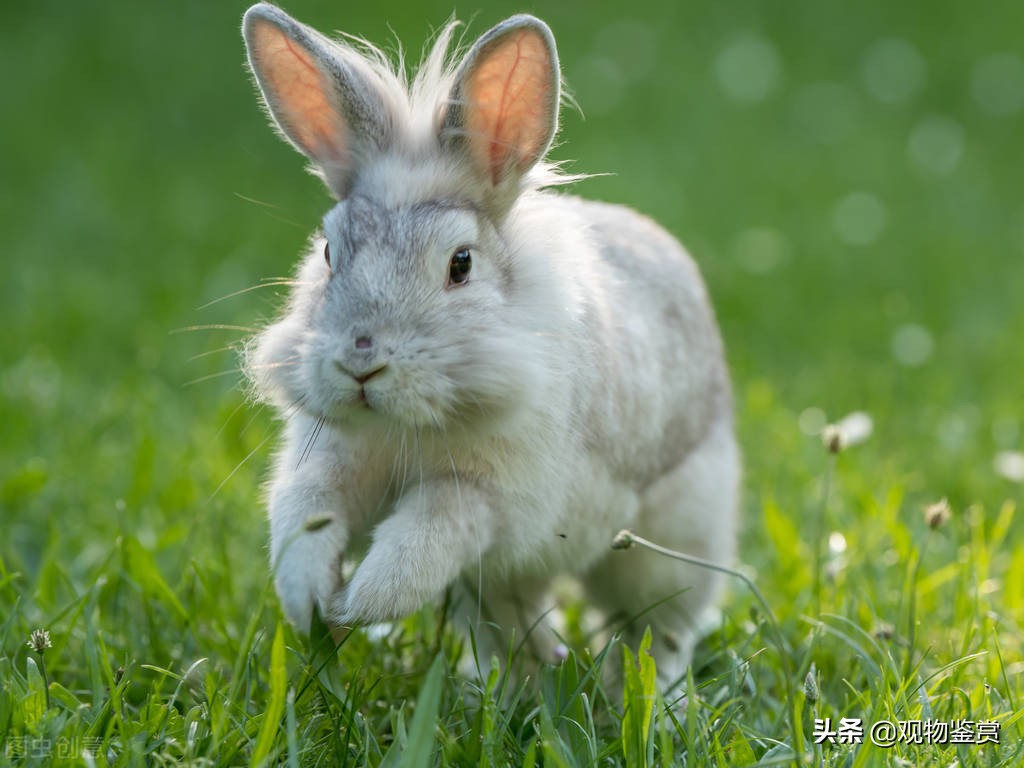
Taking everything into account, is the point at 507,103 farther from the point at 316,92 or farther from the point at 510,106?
the point at 316,92

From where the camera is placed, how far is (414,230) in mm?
2873

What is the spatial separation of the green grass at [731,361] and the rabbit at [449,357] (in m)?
0.26

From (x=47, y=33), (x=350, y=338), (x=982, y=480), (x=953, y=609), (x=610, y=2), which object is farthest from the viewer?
(x=610, y=2)

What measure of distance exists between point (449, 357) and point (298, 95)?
93cm

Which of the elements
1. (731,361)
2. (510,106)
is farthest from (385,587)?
(731,361)

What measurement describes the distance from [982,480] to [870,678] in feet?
6.85

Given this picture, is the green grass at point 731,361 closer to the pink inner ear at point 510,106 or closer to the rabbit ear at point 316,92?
the pink inner ear at point 510,106

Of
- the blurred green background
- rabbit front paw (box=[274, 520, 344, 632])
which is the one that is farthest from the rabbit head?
the blurred green background

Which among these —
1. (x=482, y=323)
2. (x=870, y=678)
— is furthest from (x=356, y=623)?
(x=870, y=678)

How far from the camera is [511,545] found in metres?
3.00

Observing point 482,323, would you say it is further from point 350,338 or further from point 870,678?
point 870,678

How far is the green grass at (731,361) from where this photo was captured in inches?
108

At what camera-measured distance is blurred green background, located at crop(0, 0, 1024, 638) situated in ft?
14.7

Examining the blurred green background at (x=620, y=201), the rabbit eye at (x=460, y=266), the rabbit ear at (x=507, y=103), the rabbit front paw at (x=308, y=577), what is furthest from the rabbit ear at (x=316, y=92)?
the rabbit front paw at (x=308, y=577)
